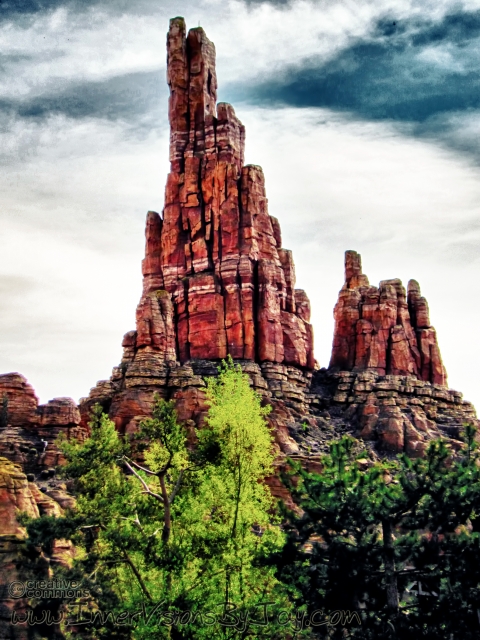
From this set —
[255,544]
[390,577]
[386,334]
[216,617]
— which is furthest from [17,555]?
[386,334]

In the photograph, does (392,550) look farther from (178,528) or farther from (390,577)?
(178,528)

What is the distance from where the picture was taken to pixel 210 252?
10869cm

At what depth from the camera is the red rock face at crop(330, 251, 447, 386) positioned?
367 feet

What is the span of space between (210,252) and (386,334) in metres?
21.9

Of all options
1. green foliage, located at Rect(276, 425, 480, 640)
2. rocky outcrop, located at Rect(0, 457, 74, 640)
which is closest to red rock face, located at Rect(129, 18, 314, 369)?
rocky outcrop, located at Rect(0, 457, 74, 640)

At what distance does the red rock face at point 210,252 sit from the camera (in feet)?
337

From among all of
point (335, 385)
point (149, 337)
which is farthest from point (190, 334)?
point (335, 385)

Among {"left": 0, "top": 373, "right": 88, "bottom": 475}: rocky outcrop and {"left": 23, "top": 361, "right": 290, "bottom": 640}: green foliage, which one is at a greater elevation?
{"left": 0, "top": 373, "right": 88, "bottom": 475}: rocky outcrop

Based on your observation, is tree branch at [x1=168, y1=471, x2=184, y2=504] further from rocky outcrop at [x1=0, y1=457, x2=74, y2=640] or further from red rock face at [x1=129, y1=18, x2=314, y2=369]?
red rock face at [x1=129, y1=18, x2=314, y2=369]

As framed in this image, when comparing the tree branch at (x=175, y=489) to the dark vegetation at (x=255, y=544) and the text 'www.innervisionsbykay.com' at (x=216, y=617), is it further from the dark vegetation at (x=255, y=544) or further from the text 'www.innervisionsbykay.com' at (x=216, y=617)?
the text 'www.innervisionsbykay.com' at (x=216, y=617)

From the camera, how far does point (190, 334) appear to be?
10350cm

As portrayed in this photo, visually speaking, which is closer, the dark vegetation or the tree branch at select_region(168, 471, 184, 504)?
the dark vegetation

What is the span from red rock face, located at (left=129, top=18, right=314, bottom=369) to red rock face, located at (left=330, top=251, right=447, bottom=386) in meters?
5.19

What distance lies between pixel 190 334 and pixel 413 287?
30.3m
